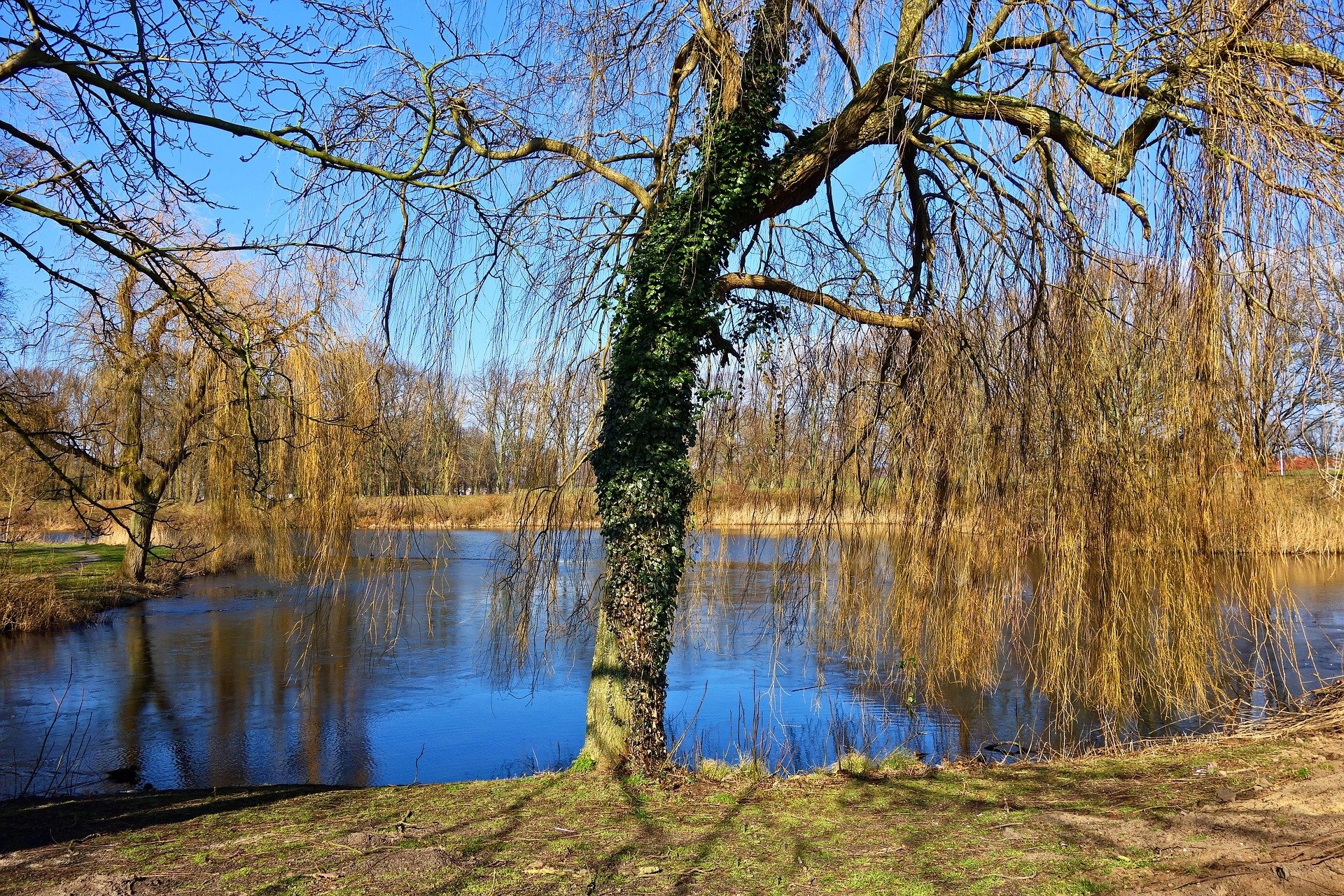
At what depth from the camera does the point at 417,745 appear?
7551 millimetres

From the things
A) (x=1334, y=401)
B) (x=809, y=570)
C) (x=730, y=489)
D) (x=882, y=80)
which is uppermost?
(x=882, y=80)

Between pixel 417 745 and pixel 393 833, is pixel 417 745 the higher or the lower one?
the lower one

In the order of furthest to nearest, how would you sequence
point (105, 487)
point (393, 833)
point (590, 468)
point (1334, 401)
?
point (105, 487) → point (590, 468) → point (1334, 401) → point (393, 833)

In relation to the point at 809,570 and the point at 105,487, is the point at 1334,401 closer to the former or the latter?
the point at 809,570

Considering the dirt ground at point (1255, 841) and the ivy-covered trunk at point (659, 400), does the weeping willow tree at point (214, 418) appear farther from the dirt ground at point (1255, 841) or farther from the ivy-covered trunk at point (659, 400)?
the dirt ground at point (1255, 841)

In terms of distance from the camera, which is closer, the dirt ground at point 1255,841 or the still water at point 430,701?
the dirt ground at point 1255,841

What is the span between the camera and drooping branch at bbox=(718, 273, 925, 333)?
569 cm

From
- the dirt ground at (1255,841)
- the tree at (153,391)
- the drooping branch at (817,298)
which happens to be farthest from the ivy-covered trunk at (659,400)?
the tree at (153,391)

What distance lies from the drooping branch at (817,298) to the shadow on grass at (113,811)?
12.4 feet

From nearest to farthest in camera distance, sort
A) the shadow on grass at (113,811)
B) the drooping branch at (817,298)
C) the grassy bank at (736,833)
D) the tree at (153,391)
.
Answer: the grassy bank at (736,833), the shadow on grass at (113,811), the drooping branch at (817,298), the tree at (153,391)

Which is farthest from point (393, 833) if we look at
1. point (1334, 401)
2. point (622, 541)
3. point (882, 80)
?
point (1334, 401)

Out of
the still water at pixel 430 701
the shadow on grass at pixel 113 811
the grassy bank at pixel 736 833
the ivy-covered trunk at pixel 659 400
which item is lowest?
the still water at pixel 430 701

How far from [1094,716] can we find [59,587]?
15.2 m

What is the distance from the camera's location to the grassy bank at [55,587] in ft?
40.9
